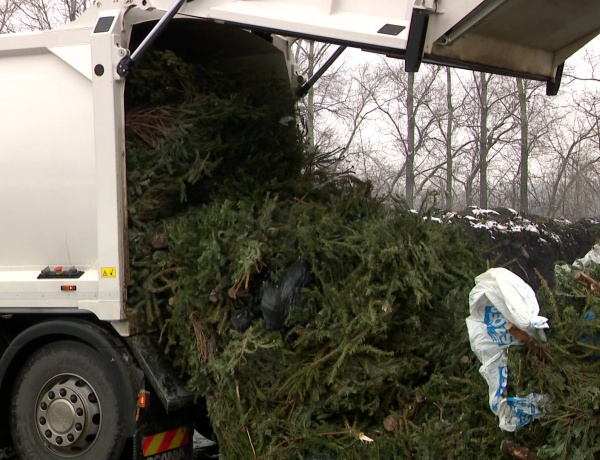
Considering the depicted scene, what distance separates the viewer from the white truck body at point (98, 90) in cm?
377

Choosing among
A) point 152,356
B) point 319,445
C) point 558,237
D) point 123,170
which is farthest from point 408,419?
point 558,237

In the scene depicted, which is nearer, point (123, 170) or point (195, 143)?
point (123, 170)

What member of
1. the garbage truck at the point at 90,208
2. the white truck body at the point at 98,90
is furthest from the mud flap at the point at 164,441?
the white truck body at the point at 98,90

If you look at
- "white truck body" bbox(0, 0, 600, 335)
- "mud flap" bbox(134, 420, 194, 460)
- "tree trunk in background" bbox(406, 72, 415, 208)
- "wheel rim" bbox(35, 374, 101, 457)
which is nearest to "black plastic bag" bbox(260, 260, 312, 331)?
"white truck body" bbox(0, 0, 600, 335)

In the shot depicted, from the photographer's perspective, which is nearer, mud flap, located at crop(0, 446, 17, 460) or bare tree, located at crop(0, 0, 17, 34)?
mud flap, located at crop(0, 446, 17, 460)

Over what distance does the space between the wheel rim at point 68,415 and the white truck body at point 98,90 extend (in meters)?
0.47

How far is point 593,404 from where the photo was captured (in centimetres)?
282

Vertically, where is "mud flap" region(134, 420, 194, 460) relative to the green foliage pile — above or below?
below

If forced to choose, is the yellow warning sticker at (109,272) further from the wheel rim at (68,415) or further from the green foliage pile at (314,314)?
the wheel rim at (68,415)

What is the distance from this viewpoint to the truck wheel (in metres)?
4.34

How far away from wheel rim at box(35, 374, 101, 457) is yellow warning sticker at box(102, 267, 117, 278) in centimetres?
68

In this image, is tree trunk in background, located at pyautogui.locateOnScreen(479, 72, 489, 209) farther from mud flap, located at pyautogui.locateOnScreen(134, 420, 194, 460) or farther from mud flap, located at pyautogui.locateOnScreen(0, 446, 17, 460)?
mud flap, located at pyautogui.locateOnScreen(0, 446, 17, 460)

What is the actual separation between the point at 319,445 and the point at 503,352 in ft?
3.52

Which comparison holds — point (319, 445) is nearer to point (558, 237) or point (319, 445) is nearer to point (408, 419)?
point (408, 419)
